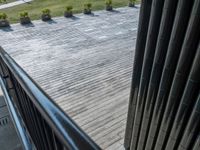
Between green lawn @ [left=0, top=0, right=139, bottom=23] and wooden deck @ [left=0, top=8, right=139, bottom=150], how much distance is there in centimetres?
390

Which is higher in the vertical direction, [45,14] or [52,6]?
[45,14]

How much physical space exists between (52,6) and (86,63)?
1448 centimetres

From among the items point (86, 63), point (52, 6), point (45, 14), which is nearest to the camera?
point (86, 63)

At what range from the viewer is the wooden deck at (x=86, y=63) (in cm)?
507

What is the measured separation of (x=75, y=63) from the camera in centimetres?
796

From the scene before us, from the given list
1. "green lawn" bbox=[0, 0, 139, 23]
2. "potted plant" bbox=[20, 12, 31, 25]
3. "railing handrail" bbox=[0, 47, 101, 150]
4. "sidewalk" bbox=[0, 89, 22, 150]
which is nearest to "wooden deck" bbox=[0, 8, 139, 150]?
"potted plant" bbox=[20, 12, 31, 25]

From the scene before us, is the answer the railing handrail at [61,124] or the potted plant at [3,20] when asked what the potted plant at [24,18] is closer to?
the potted plant at [3,20]

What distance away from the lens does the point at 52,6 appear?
2042 cm

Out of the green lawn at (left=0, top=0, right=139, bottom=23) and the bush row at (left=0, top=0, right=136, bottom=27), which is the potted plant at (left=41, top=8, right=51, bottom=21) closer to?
the bush row at (left=0, top=0, right=136, bottom=27)

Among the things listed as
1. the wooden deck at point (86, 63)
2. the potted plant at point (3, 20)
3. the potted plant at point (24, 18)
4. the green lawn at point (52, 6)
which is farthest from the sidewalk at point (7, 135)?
the green lawn at point (52, 6)

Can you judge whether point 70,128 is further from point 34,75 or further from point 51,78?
point 34,75

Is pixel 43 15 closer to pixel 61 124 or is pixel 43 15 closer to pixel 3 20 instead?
pixel 3 20

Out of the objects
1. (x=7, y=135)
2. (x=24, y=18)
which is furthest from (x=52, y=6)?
(x=7, y=135)

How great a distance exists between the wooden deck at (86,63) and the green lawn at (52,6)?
3904 millimetres
